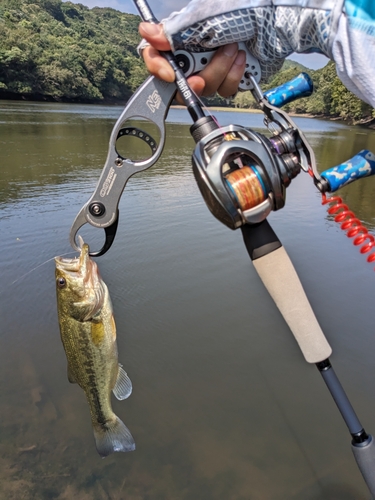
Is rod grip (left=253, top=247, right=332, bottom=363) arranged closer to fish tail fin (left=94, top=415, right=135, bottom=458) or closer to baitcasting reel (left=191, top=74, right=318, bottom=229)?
baitcasting reel (left=191, top=74, right=318, bottom=229)

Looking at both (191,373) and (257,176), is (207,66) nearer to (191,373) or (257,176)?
(257,176)

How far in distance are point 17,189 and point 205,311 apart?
17.3ft

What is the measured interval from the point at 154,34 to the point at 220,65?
34cm

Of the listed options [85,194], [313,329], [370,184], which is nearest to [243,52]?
[313,329]

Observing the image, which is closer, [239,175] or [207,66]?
[239,175]

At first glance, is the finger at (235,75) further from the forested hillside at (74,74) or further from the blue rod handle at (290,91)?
the forested hillside at (74,74)

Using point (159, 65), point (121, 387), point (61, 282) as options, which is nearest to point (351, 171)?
point (159, 65)

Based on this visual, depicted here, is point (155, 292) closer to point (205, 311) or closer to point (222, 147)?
point (205, 311)

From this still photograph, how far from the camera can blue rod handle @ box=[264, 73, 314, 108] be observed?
1755 mm

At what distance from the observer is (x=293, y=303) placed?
56.9 inches

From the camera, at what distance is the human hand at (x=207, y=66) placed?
1453 millimetres

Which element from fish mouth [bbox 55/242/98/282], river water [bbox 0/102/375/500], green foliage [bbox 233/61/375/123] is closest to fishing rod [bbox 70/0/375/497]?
fish mouth [bbox 55/242/98/282]

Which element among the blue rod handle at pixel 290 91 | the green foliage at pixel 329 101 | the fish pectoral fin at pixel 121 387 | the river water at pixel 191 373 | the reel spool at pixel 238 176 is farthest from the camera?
the green foliage at pixel 329 101

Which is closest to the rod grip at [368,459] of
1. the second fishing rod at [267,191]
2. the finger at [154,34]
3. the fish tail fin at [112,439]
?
the second fishing rod at [267,191]
